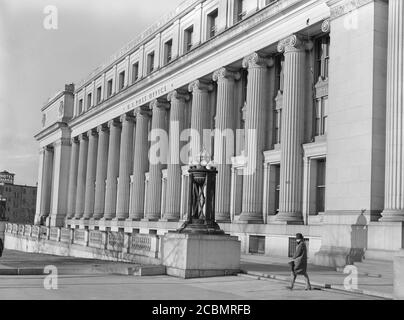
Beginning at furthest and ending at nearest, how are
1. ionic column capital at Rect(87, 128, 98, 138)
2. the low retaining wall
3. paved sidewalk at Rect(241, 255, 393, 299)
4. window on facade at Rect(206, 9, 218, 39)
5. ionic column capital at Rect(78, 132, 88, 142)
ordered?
ionic column capital at Rect(78, 132, 88, 142), ionic column capital at Rect(87, 128, 98, 138), window on facade at Rect(206, 9, 218, 39), the low retaining wall, paved sidewalk at Rect(241, 255, 393, 299)

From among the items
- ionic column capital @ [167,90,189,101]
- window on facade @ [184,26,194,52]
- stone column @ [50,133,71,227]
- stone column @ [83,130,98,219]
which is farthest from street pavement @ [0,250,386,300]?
stone column @ [50,133,71,227]

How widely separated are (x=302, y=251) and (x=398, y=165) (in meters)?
8.19

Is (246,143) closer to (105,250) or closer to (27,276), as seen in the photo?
(105,250)

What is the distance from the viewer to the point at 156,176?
157ft

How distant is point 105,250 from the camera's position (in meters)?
31.8

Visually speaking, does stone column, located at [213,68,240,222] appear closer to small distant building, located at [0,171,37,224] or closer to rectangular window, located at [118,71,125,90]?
rectangular window, located at [118,71,125,90]

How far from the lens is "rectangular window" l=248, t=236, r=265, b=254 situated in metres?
33.3

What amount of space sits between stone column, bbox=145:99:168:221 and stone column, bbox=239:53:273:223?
1424cm

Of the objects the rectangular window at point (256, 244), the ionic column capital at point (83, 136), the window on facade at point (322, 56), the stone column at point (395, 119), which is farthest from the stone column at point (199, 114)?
Result: the ionic column capital at point (83, 136)

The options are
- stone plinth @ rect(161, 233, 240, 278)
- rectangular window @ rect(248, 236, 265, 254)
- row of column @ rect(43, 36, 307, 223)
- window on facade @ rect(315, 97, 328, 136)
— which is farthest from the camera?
rectangular window @ rect(248, 236, 265, 254)

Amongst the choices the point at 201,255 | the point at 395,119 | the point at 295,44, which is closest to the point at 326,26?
A: the point at 295,44

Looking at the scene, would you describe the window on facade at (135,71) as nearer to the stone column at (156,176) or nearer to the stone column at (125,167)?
the stone column at (125,167)

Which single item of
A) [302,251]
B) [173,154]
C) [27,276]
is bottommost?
[27,276]
